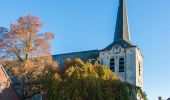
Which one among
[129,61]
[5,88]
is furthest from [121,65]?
[5,88]

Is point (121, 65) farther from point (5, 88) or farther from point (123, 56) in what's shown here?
point (5, 88)

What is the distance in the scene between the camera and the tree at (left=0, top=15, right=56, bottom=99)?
26.2 m

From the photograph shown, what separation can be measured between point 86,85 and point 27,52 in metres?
5.94

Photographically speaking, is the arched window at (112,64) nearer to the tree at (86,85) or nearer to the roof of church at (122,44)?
the roof of church at (122,44)

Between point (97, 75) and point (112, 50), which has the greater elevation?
point (112, 50)

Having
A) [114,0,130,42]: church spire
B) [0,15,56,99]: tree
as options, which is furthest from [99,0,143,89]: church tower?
[0,15,56,99]: tree

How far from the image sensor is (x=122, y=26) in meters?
46.5

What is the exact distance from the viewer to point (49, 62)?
88.6 feet

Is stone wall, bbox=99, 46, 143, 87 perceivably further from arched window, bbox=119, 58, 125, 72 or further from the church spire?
the church spire

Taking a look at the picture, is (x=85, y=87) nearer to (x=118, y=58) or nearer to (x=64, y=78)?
(x=64, y=78)

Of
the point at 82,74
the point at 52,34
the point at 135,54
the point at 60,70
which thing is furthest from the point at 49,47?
the point at 135,54

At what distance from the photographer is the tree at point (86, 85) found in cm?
2352

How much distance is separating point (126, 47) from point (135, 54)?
5.04ft

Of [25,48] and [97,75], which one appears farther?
[25,48]
